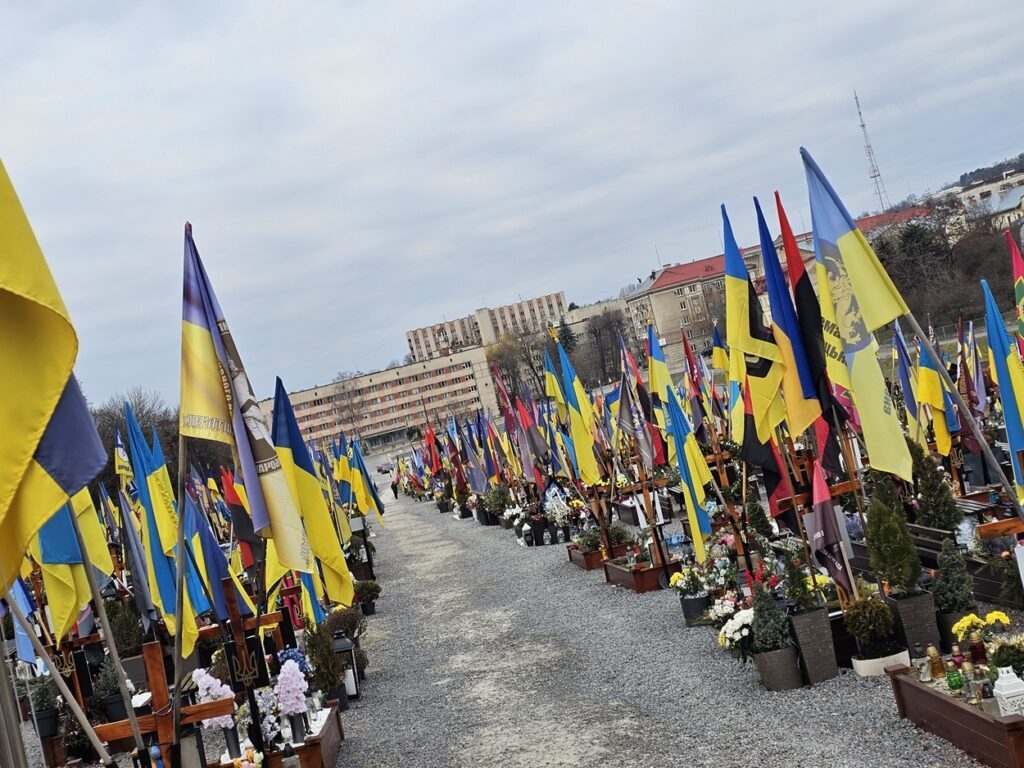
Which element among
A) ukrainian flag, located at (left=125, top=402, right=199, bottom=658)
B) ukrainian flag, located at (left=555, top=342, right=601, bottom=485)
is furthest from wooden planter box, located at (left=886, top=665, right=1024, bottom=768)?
ukrainian flag, located at (left=555, top=342, right=601, bottom=485)

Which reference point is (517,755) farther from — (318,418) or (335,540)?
(318,418)

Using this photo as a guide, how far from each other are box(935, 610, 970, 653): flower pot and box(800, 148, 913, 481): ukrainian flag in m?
1.56

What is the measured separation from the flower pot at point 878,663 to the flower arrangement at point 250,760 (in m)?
5.37

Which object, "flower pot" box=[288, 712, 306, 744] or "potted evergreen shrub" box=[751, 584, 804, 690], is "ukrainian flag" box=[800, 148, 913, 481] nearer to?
"potted evergreen shrub" box=[751, 584, 804, 690]

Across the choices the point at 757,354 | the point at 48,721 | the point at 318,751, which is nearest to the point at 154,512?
the point at 48,721

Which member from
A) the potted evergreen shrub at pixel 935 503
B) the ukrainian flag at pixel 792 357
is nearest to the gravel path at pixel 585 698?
the ukrainian flag at pixel 792 357

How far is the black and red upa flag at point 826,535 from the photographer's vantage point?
1023 cm

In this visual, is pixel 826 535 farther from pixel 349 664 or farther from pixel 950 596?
pixel 349 664

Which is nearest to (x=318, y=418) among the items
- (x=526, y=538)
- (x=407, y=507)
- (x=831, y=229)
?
(x=407, y=507)

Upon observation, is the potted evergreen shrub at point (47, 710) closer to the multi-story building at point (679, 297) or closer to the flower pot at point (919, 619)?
the flower pot at point (919, 619)

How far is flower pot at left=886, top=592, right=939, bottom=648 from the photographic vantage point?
31.7 feet

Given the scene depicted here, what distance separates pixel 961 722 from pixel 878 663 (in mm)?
2441

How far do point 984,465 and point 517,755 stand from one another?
42.1 feet

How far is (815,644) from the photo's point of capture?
10000 millimetres
